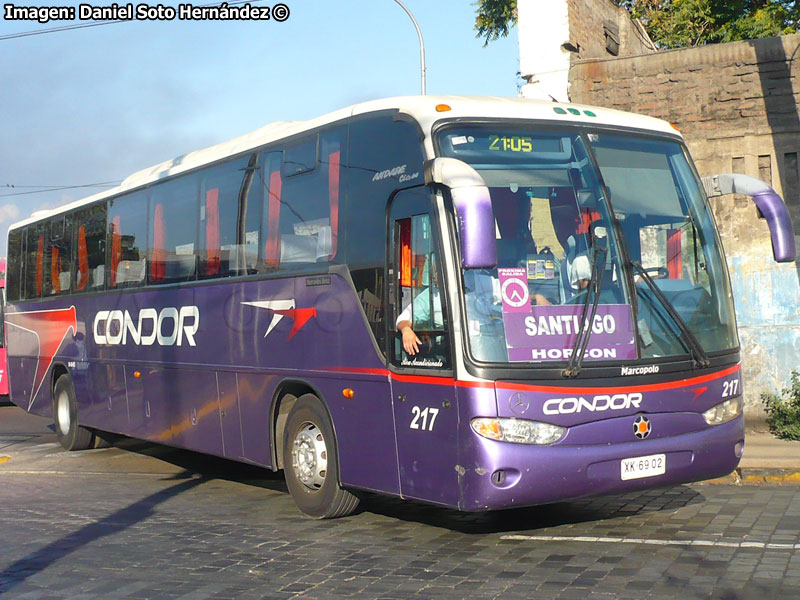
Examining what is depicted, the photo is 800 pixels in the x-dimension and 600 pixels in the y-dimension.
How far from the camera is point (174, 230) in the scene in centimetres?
1177

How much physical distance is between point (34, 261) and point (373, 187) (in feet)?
32.1

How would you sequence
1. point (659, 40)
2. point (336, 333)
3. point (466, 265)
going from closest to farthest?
point (466, 265)
point (336, 333)
point (659, 40)

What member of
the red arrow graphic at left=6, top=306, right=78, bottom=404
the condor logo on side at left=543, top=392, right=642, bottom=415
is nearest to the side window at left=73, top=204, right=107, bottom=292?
the red arrow graphic at left=6, top=306, right=78, bottom=404

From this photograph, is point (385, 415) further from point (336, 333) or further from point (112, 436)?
point (112, 436)

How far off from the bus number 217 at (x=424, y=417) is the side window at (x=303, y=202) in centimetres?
171

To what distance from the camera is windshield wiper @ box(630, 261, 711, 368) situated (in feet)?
25.2

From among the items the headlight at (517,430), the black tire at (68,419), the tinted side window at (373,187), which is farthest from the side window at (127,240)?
the headlight at (517,430)

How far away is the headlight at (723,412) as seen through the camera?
791cm

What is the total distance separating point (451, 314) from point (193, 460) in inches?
296

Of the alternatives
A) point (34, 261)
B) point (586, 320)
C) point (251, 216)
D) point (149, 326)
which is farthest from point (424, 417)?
point (34, 261)

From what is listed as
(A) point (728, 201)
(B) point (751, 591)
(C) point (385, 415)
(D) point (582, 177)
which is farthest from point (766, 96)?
(B) point (751, 591)

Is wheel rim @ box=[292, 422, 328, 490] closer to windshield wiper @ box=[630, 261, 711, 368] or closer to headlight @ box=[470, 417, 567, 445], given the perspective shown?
headlight @ box=[470, 417, 567, 445]

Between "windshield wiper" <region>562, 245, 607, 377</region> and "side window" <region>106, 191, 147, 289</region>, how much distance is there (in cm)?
655

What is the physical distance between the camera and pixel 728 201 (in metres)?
14.2
